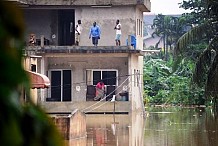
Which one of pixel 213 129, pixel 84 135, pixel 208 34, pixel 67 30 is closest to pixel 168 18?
pixel 67 30

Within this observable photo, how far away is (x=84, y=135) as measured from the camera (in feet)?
65.3

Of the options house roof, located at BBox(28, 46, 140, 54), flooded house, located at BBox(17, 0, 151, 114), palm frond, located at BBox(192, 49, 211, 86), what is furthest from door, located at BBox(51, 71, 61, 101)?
palm frond, located at BBox(192, 49, 211, 86)

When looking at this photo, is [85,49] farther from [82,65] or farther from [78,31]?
[78,31]

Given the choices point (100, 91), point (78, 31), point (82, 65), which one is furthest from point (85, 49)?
point (100, 91)

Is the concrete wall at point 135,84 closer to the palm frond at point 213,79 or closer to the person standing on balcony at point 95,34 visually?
the person standing on balcony at point 95,34

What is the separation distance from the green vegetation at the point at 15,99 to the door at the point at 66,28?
36.0 meters

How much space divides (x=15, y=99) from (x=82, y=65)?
109ft

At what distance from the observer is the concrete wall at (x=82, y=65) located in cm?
3441

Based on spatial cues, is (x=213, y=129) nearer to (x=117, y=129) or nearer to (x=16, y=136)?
(x=117, y=129)

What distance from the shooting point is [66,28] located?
124ft

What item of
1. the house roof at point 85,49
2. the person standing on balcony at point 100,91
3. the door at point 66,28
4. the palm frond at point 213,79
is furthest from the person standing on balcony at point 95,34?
the palm frond at point 213,79

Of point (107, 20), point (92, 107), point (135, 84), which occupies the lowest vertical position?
point (92, 107)

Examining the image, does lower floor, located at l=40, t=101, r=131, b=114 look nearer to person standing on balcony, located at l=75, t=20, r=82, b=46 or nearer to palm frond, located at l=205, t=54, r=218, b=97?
person standing on balcony, located at l=75, t=20, r=82, b=46

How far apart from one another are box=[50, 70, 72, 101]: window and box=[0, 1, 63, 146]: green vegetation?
33395mm
